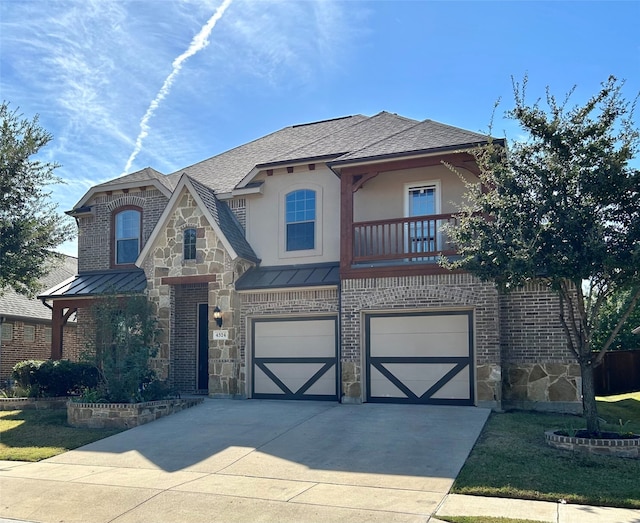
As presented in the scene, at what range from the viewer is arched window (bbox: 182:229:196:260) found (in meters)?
17.1

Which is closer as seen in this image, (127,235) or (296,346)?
(296,346)

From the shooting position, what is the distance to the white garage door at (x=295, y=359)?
1572 centimetres

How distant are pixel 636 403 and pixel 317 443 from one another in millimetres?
10403

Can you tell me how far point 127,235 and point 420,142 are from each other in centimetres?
988

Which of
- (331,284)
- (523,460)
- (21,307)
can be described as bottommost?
(523,460)

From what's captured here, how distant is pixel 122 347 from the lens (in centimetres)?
1498

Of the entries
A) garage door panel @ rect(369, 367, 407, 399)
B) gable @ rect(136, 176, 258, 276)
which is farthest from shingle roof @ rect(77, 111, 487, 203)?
garage door panel @ rect(369, 367, 407, 399)

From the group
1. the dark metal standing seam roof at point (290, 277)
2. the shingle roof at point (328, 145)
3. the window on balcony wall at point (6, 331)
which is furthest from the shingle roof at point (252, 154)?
the window on balcony wall at point (6, 331)

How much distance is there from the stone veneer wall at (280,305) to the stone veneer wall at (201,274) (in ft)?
0.72

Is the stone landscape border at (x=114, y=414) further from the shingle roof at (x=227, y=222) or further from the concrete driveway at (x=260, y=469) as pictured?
the shingle roof at (x=227, y=222)

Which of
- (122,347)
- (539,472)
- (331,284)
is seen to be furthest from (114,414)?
(539,472)

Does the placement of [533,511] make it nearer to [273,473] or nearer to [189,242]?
[273,473]

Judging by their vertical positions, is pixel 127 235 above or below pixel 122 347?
above

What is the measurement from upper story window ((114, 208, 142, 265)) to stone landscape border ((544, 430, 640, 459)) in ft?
45.6
